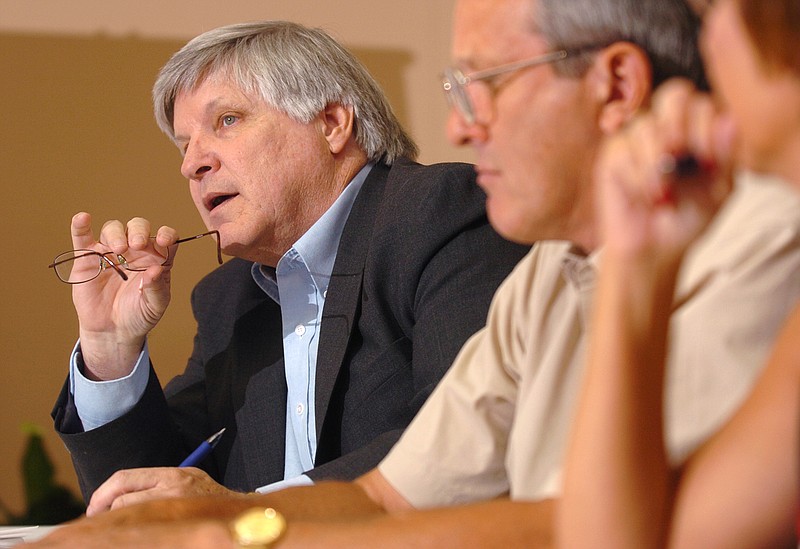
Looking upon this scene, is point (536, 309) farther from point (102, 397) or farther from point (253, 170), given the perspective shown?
point (102, 397)

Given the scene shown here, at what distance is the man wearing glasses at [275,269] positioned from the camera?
1.71 meters

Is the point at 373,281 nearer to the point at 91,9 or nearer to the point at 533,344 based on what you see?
the point at 533,344

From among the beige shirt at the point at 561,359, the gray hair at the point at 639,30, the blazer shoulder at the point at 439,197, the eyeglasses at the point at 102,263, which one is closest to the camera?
the beige shirt at the point at 561,359

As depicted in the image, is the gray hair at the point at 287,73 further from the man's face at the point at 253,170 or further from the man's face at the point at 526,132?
the man's face at the point at 526,132

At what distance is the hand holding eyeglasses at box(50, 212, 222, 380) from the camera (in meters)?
1.97

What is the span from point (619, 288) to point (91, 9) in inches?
95.4

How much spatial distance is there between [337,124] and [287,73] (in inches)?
5.5

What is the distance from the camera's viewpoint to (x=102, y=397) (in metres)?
1.90

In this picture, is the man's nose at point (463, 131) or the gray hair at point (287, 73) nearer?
the man's nose at point (463, 131)

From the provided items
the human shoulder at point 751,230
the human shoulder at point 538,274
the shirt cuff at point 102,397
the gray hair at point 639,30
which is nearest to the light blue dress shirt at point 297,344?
the shirt cuff at point 102,397

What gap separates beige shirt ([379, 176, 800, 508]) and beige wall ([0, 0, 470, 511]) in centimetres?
180

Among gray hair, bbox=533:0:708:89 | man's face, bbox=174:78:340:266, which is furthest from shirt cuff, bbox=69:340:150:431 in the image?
gray hair, bbox=533:0:708:89

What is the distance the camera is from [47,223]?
2.77 m

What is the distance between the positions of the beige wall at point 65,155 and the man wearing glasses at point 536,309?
1758mm
